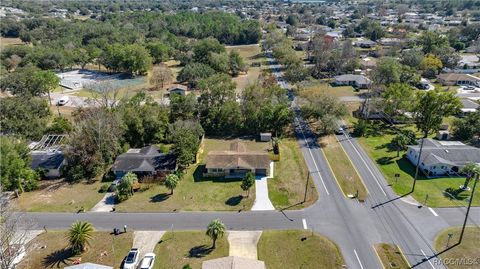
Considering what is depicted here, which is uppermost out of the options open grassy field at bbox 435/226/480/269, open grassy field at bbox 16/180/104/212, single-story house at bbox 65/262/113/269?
single-story house at bbox 65/262/113/269

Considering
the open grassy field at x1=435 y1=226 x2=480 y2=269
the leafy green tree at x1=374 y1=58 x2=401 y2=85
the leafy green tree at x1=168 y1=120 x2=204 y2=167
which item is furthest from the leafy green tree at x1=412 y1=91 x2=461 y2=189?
the leafy green tree at x1=168 y1=120 x2=204 y2=167

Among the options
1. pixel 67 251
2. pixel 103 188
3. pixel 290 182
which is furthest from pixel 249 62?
pixel 67 251

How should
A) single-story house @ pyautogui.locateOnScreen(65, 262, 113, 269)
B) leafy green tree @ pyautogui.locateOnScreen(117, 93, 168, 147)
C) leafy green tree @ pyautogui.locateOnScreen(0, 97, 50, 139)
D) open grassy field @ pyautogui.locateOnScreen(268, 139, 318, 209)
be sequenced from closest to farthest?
1. single-story house @ pyautogui.locateOnScreen(65, 262, 113, 269)
2. open grassy field @ pyautogui.locateOnScreen(268, 139, 318, 209)
3. leafy green tree @ pyautogui.locateOnScreen(0, 97, 50, 139)
4. leafy green tree @ pyautogui.locateOnScreen(117, 93, 168, 147)

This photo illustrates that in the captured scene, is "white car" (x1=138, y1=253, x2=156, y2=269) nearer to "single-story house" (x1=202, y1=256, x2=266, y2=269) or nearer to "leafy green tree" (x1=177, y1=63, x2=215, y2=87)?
"single-story house" (x1=202, y1=256, x2=266, y2=269)

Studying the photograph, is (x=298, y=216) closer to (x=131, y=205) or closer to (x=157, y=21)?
(x=131, y=205)

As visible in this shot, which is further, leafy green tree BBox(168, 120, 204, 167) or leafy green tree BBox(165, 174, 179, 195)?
leafy green tree BBox(168, 120, 204, 167)
